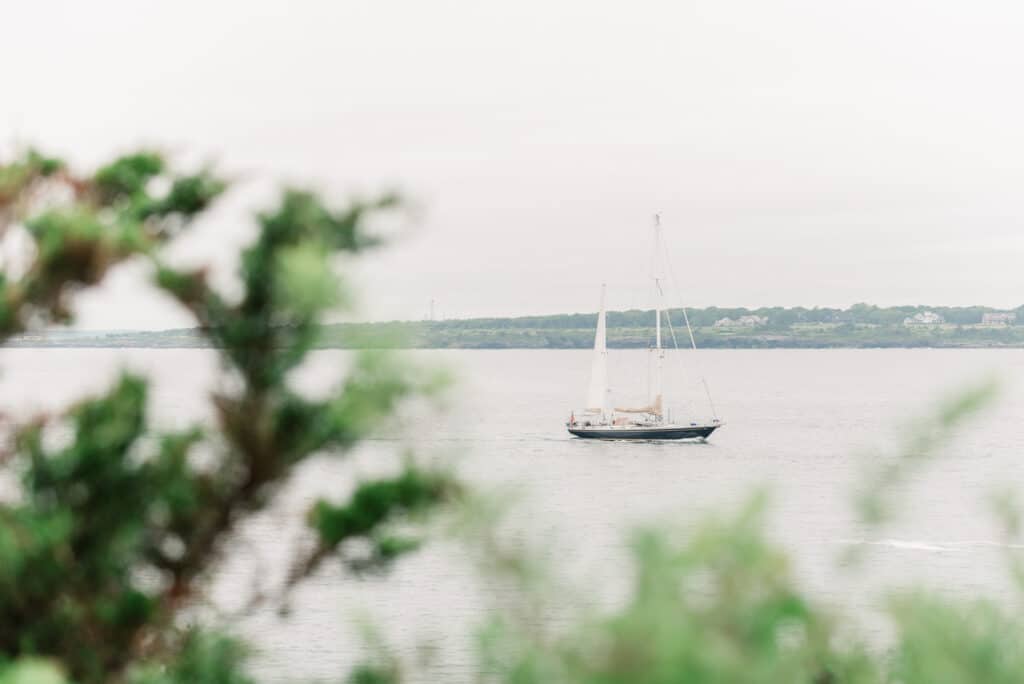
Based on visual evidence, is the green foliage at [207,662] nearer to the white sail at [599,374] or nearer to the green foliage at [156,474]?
the green foliage at [156,474]

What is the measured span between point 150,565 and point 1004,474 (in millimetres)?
3400

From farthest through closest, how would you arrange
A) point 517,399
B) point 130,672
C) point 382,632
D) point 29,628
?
point 517,399 < point 130,672 < point 29,628 < point 382,632

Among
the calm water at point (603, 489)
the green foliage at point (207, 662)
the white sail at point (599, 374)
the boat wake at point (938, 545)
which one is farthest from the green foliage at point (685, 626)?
the white sail at point (599, 374)

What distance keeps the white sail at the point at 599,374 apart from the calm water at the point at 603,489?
129 inches

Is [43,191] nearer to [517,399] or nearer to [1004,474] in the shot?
[1004,474]

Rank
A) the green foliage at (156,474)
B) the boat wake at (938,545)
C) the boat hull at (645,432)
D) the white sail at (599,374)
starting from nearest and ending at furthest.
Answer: the green foliage at (156,474) → the boat wake at (938,545) → the white sail at (599,374) → the boat hull at (645,432)

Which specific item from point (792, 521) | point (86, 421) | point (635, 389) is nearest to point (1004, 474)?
point (86, 421)

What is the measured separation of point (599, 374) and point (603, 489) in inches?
656

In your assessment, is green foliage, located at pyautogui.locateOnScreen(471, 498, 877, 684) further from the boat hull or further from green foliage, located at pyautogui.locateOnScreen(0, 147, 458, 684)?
the boat hull

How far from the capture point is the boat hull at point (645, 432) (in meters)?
78.3

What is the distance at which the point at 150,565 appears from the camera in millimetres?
4898

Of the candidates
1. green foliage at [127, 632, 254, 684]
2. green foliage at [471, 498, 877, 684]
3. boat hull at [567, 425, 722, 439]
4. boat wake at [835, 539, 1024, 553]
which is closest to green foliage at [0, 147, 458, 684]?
green foliage at [127, 632, 254, 684]

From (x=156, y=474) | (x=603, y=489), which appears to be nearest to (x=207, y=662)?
(x=156, y=474)

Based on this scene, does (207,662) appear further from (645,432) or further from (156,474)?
(645,432)
